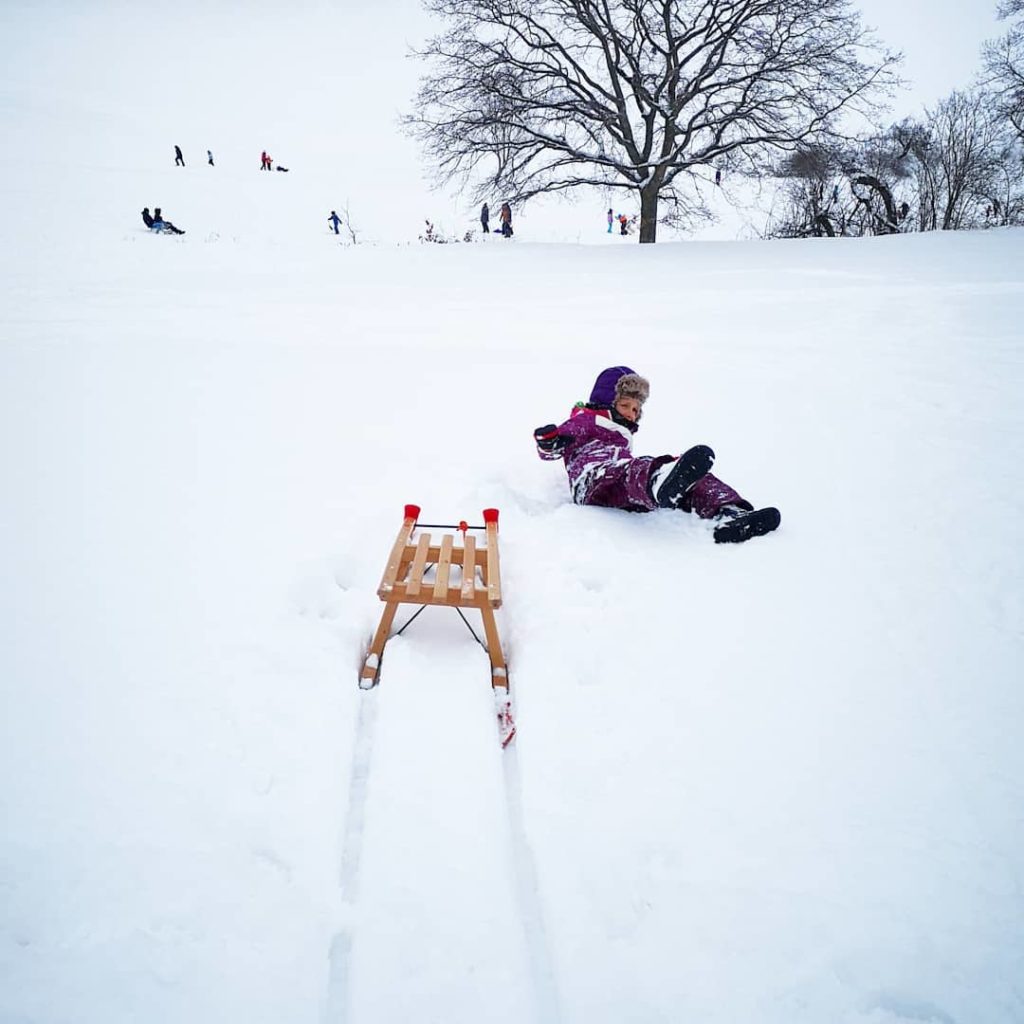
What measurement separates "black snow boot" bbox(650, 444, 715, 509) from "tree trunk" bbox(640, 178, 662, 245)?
10795 mm

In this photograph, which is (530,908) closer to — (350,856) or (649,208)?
(350,856)

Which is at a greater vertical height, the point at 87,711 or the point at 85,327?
the point at 85,327

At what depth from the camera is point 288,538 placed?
3066 mm

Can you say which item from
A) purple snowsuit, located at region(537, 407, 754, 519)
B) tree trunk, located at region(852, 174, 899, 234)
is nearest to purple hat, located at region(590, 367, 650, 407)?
purple snowsuit, located at region(537, 407, 754, 519)

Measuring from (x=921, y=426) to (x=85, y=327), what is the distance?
7536mm

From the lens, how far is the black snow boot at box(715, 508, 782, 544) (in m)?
3.18

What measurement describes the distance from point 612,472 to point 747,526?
2.63 ft

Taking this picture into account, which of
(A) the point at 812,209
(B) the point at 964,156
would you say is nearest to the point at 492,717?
(A) the point at 812,209

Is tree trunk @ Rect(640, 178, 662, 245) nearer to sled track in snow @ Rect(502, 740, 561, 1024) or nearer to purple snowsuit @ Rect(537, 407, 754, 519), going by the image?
purple snowsuit @ Rect(537, 407, 754, 519)

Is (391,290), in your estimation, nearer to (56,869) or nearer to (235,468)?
(235,468)

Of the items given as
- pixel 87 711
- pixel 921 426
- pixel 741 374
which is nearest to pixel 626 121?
pixel 741 374

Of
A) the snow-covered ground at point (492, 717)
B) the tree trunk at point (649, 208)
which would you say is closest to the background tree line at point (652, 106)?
the tree trunk at point (649, 208)

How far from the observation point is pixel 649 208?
12719 millimetres

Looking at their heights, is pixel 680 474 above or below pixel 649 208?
below
